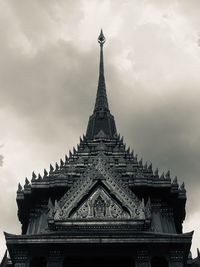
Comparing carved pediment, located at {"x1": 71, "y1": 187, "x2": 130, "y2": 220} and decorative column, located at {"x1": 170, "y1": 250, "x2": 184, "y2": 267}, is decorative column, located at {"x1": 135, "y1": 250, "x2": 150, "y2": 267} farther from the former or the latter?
carved pediment, located at {"x1": 71, "y1": 187, "x2": 130, "y2": 220}

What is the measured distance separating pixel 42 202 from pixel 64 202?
9.21 ft

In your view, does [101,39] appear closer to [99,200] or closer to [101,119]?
[101,119]

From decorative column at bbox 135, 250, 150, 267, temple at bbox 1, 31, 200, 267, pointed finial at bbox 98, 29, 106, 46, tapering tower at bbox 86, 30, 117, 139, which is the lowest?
decorative column at bbox 135, 250, 150, 267

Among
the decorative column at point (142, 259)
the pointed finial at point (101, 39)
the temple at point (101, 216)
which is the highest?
the pointed finial at point (101, 39)

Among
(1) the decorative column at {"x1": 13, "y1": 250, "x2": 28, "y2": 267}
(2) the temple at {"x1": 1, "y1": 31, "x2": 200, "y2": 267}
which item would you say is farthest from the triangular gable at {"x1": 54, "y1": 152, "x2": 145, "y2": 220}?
(1) the decorative column at {"x1": 13, "y1": 250, "x2": 28, "y2": 267}

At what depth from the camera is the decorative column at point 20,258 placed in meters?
25.5

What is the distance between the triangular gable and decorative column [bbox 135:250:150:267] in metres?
1.94

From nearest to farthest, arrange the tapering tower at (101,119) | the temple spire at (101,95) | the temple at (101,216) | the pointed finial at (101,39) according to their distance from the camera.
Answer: the temple at (101,216) < the tapering tower at (101,119) < the temple spire at (101,95) < the pointed finial at (101,39)

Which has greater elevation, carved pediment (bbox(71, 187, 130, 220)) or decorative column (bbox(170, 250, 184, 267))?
carved pediment (bbox(71, 187, 130, 220))

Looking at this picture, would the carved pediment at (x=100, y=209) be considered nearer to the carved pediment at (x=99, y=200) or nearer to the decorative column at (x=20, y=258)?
the carved pediment at (x=99, y=200)

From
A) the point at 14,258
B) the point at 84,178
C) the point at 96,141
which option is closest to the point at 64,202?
the point at 84,178

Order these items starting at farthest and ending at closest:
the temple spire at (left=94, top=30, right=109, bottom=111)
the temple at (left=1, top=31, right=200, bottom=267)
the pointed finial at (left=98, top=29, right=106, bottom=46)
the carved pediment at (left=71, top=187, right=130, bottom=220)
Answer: the pointed finial at (left=98, top=29, right=106, bottom=46), the temple spire at (left=94, top=30, right=109, bottom=111), the carved pediment at (left=71, top=187, right=130, bottom=220), the temple at (left=1, top=31, right=200, bottom=267)

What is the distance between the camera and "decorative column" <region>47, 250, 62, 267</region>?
25438 mm

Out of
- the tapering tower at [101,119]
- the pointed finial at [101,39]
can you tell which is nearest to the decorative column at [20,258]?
the tapering tower at [101,119]
